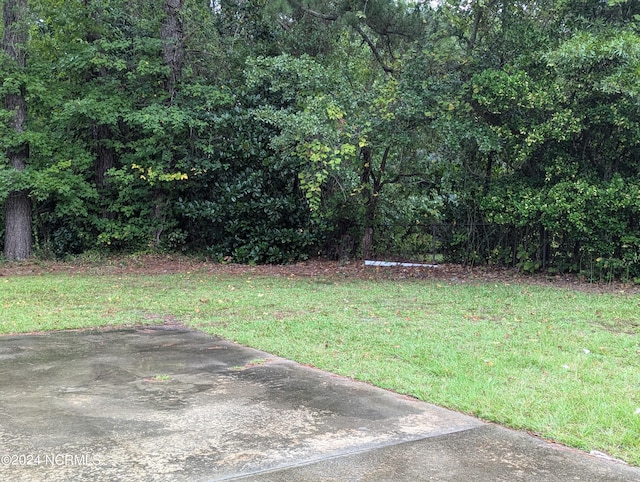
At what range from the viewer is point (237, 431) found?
3734 millimetres

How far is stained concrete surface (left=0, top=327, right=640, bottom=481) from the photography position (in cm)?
317

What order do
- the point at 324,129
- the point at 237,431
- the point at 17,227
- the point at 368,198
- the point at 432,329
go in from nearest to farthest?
the point at 237,431, the point at 432,329, the point at 324,129, the point at 17,227, the point at 368,198

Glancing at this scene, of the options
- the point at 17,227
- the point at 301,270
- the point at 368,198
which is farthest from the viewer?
the point at 368,198

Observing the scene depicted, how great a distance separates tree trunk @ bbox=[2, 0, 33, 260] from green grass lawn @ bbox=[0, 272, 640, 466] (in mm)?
2916

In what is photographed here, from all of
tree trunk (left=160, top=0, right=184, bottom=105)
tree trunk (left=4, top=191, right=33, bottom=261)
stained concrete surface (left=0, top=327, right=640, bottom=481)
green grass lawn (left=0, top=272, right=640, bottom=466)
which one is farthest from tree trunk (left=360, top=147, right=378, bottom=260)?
stained concrete surface (left=0, top=327, right=640, bottom=481)

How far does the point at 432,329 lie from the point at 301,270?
722cm

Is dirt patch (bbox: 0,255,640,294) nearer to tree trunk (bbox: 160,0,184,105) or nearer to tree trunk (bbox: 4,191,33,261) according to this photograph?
tree trunk (bbox: 4,191,33,261)

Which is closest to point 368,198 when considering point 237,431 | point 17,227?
point 17,227

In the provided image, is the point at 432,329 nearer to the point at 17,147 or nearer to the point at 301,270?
the point at 301,270

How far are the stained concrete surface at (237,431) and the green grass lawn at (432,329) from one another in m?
0.38

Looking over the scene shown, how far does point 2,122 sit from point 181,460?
12842mm

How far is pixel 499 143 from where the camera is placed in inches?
460

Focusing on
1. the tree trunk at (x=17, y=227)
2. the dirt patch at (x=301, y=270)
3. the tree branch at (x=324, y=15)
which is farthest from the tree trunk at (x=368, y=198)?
the tree trunk at (x=17, y=227)

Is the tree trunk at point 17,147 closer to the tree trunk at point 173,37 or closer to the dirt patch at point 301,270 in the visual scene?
the dirt patch at point 301,270
